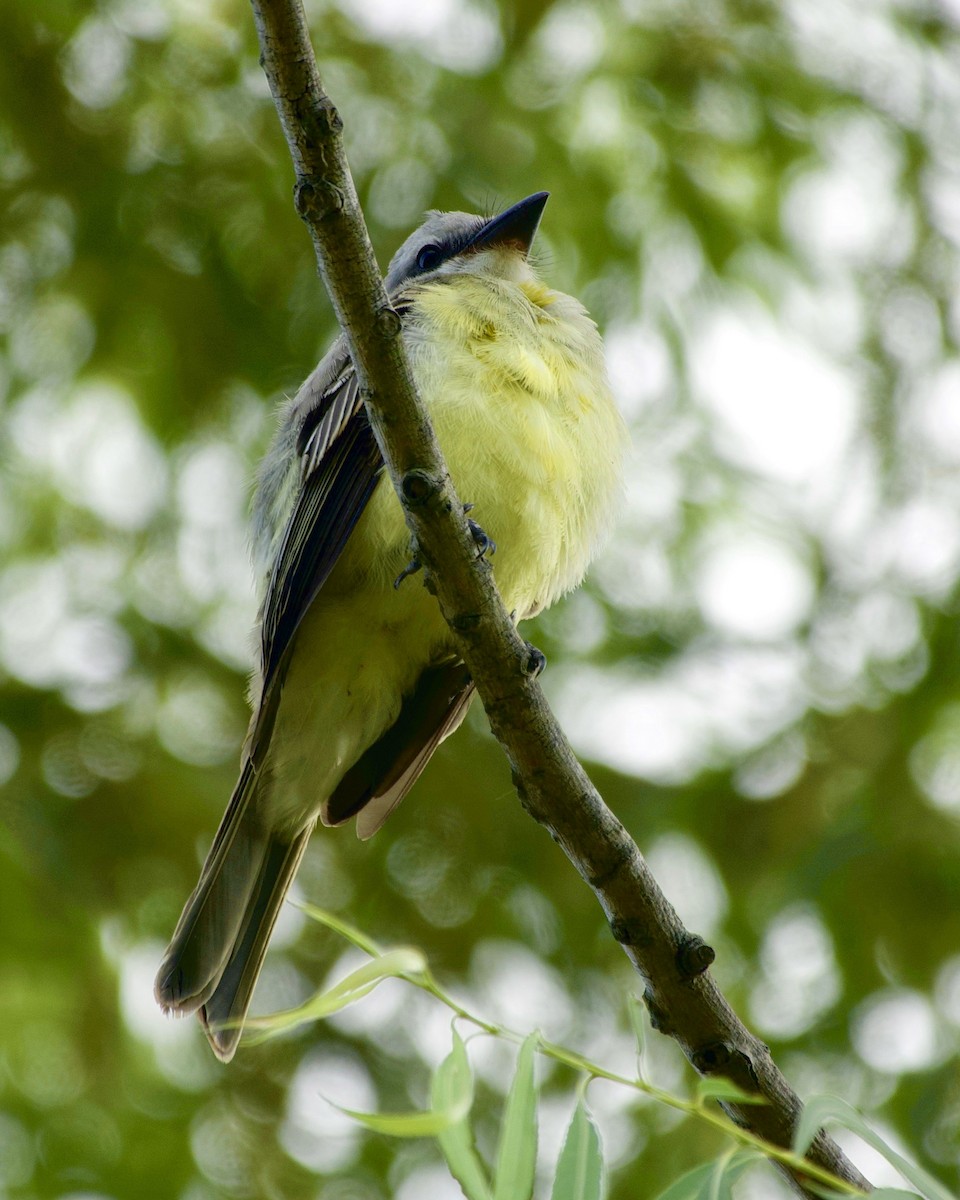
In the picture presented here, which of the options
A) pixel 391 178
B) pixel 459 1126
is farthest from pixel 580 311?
pixel 459 1126

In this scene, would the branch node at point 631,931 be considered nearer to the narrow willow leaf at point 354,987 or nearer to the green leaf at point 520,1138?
the green leaf at point 520,1138

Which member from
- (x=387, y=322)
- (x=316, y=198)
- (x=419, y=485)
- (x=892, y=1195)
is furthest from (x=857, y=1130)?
(x=316, y=198)

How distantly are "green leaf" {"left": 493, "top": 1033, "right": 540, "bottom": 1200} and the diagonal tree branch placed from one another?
766 millimetres

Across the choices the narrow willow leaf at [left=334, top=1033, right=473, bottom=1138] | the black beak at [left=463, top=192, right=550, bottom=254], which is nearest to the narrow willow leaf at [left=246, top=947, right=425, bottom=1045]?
the narrow willow leaf at [left=334, top=1033, right=473, bottom=1138]

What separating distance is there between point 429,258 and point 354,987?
3463 millimetres

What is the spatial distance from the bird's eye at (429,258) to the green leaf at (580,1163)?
345 centimetres

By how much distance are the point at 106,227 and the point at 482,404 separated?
2.88 m

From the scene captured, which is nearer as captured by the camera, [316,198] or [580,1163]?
[580,1163]

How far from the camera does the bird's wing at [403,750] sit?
4191 mm

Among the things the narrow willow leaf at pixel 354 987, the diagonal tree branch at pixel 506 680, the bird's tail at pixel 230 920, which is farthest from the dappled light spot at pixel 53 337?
the narrow willow leaf at pixel 354 987

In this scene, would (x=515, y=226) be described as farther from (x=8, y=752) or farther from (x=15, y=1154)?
(x=15, y=1154)

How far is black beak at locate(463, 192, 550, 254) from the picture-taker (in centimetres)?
472

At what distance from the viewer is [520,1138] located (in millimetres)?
2025

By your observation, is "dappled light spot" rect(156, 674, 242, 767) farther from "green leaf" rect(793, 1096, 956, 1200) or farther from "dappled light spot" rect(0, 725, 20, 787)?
"green leaf" rect(793, 1096, 956, 1200)
